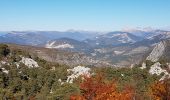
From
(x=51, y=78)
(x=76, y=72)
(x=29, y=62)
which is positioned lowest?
(x=51, y=78)

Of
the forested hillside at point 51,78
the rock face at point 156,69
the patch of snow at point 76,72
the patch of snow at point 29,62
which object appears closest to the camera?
the forested hillside at point 51,78

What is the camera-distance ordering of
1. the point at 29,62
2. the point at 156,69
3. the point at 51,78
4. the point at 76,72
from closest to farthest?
1. the point at 51,78
2. the point at 76,72
3. the point at 29,62
4. the point at 156,69

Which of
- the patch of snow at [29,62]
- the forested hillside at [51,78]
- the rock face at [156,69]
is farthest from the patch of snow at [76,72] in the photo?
the rock face at [156,69]

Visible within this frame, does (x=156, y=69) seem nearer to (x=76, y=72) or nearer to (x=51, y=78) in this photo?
(x=76, y=72)

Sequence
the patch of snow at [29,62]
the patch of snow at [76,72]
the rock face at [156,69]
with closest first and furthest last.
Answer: the patch of snow at [76,72]
the patch of snow at [29,62]
the rock face at [156,69]

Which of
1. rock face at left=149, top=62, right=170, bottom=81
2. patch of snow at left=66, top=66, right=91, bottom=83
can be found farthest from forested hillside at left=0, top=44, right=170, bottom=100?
rock face at left=149, top=62, right=170, bottom=81

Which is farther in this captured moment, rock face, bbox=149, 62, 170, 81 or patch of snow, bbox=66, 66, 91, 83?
rock face, bbox=149, 62, 170, 81

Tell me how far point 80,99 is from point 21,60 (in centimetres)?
10540

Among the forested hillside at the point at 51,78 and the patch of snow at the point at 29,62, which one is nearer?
the forested hillside at the point at 51,78

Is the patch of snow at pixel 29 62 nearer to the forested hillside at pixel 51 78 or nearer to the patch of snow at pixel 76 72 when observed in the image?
the forested hillside at pixel 51 78

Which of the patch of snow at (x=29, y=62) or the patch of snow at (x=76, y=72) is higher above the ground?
the patch of snow at (x=29, y=62)

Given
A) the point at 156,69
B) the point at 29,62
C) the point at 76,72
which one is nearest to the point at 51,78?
the point at 76,72

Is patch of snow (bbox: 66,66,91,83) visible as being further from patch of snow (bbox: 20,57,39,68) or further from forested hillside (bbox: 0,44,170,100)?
patch of snow (bbox: 20,57,39,68)

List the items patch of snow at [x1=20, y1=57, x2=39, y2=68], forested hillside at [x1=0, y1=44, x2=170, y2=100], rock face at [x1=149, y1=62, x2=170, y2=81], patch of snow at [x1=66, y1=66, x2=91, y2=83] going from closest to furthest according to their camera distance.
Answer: forested hillside at [x1=0, y1=44, x2=170, y2=100], patch of snow at [x1=66, y1=66, x2=91, y2=83], patch of snow at [x1=20, y1=57, x2=39, y2=68], rock face at [x1=149, y1=62, x2=170, y2=81]
